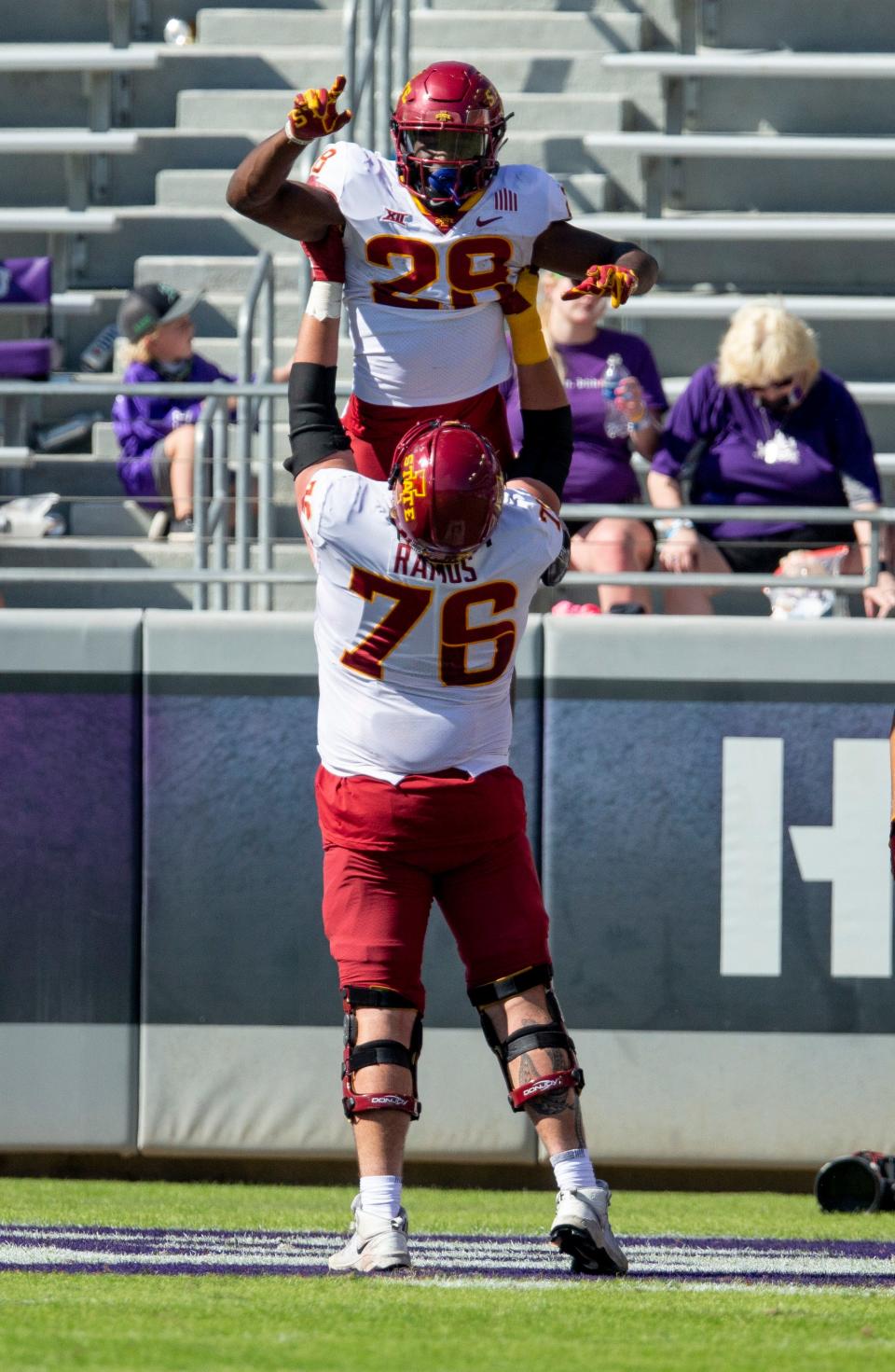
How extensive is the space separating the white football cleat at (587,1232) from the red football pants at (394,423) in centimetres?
163

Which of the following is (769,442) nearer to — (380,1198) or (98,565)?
(98,565)

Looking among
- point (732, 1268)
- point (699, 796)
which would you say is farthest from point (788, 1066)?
point (732, 1268)

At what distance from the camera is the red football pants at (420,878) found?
4234 mm

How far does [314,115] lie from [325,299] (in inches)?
20.3

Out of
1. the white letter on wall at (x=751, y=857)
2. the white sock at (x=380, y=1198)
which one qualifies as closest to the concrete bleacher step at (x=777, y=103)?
the white letter on wall at (x=751, y=857)

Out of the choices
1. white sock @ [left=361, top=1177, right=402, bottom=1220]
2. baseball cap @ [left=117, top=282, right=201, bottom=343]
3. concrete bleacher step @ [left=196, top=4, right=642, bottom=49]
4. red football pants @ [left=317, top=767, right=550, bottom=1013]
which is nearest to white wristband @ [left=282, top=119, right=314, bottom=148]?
red football pants @ [left=317, top=767, right=550, bottom=1013]

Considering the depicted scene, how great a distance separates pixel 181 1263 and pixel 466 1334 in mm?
1118

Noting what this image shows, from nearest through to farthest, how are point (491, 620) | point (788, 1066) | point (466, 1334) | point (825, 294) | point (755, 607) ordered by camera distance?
point (466, 1334), point (491, 620), point (788, 1066), point (755, 607), point (825, 294)

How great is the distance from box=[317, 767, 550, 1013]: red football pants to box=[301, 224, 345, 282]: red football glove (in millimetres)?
1149

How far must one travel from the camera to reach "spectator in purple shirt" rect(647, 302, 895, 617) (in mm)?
7289

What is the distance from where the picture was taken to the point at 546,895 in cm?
653

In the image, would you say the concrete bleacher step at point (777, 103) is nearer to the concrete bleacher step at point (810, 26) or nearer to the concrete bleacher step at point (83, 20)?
the concrete bleacher step at point (810, 26)

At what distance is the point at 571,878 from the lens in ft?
21.5

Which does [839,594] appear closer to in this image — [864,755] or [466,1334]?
[864,755]
